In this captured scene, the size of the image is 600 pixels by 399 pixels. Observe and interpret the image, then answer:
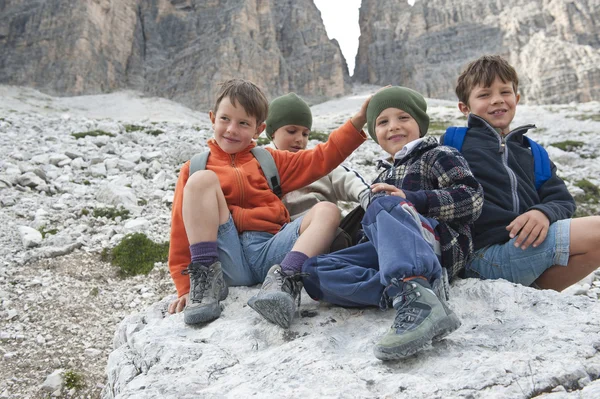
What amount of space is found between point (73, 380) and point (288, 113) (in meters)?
3.28

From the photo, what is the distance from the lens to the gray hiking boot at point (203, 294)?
3008 millimetres

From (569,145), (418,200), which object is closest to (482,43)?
(569,145)

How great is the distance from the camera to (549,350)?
2035mm

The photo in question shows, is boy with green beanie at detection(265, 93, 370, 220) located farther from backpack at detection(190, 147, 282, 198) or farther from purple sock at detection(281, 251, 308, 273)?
purple sock at detection(281, 251, 308, 273)

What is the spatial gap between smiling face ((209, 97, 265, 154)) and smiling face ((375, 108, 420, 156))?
1.15 m

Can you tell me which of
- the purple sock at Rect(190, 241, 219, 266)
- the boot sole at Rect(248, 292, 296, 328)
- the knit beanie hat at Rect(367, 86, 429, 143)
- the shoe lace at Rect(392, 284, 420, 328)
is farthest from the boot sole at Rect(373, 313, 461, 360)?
the knit beanie hat at Rect(367, 86, 429, 143)

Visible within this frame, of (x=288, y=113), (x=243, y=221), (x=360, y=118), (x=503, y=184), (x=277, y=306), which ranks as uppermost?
(x=288, y=113)

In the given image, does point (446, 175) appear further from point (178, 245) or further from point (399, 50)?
point (399, 50)

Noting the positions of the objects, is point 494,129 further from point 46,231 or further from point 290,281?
point 46,231

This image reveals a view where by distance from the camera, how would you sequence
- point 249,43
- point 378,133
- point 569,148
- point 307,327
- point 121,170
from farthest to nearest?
1. point 249,43
2. point 569,148
3. point 121,170
4. point 378,133
5. point 307,327

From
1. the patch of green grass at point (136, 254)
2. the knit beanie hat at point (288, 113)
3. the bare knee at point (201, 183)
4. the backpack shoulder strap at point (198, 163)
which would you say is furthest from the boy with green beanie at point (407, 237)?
the patch of green grass at point (136, 254)

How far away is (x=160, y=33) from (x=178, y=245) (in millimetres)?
91292

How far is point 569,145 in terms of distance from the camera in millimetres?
15141

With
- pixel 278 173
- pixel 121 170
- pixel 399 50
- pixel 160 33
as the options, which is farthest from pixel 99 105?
pixel 399 50
